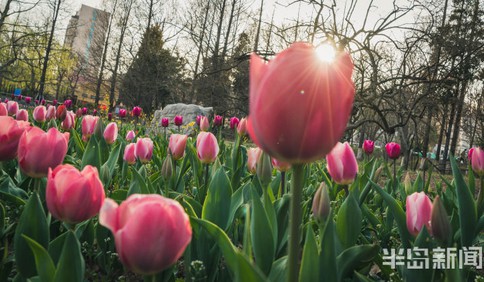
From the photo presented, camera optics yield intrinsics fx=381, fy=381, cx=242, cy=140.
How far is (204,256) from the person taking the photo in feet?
3.58

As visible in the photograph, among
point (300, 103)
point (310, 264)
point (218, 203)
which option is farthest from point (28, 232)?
point (300, 103)

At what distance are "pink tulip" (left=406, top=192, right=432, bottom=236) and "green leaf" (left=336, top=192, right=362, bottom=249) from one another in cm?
15

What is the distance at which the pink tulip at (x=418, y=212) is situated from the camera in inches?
42.4

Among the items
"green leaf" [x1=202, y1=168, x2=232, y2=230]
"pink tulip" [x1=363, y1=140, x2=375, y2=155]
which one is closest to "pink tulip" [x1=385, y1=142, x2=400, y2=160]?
"pink tulip" [x1=363, y1=140, x2=375, y2=155]

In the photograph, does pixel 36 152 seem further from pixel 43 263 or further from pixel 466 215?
pixel 466 215

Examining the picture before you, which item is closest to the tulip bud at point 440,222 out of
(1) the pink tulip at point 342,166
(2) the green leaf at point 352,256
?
(2) the green leaf at point 352,256

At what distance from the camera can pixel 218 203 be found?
121 cm

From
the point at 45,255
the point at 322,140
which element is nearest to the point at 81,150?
the point at 45,255

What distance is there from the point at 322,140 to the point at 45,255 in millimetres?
558

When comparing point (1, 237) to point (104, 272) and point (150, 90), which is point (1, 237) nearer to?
point (104, 272)

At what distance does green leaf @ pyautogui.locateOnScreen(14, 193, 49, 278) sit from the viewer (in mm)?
888

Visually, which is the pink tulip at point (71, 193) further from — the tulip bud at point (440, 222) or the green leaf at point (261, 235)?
the tulip bud at point (440, 222)

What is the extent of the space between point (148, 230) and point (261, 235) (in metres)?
0.44

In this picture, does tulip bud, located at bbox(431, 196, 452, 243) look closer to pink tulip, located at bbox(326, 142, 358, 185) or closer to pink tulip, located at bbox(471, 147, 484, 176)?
pink tulip, located at bbox(326, 142, 358, 185)
